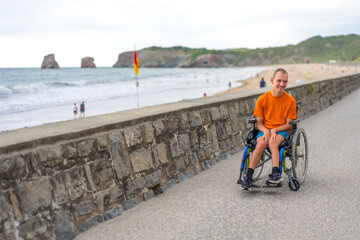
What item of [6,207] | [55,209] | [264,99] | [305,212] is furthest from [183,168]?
[6,207]

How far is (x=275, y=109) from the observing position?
15.8 feet

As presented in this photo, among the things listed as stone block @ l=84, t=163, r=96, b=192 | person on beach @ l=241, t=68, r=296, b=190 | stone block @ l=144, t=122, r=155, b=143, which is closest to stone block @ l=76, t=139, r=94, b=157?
stone block @ l=84, t=163, r=96, b=192

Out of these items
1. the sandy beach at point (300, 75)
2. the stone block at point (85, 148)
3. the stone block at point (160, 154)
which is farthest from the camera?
the sandy beach at point (300, 75)

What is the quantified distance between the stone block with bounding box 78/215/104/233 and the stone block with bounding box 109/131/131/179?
500mm

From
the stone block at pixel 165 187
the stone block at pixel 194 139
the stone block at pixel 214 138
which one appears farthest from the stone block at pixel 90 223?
the stone block at pixel 214 138

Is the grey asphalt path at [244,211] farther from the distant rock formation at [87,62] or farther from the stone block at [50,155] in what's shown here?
the distant rock formation at [87,62]

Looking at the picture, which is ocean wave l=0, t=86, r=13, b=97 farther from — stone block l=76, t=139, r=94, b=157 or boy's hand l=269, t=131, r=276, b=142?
boy's hand l=269, t=131, r=276, b=142

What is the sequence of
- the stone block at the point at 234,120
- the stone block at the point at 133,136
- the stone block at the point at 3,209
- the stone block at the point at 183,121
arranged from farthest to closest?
the stone block at the point at 234,120 → the stone block at the point at 183,121 → the stone block at the point at 133,136 → the stone block at the point at 3,209

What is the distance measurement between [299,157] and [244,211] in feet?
4.27

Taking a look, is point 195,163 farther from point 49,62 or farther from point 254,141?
point 49,62

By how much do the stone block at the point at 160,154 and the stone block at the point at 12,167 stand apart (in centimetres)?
182

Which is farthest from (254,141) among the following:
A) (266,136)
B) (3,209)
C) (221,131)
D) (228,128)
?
(3,209)

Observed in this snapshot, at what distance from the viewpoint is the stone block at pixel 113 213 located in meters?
4.03

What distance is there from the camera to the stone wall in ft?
10.7
